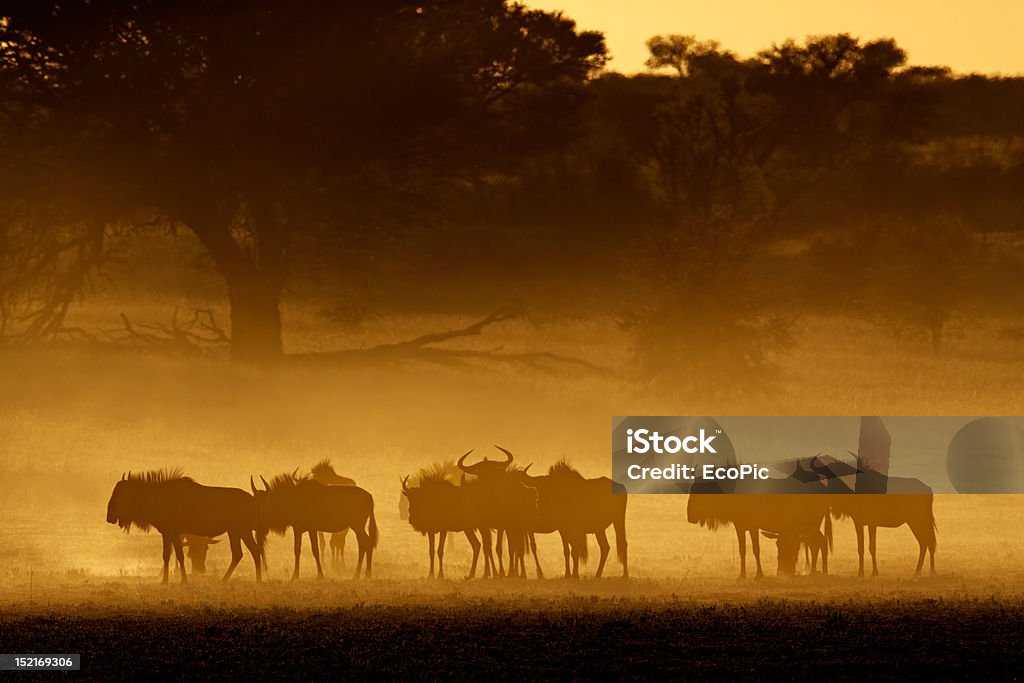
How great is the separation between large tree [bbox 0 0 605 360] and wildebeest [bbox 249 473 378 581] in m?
21.7

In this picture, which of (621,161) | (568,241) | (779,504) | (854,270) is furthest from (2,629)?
(854,270)

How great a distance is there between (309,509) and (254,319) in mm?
23709

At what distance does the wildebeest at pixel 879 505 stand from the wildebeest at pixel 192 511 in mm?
6490

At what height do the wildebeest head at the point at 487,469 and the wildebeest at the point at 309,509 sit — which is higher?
the wildebeest head at the point at 487,469

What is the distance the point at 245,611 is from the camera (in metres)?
18.7

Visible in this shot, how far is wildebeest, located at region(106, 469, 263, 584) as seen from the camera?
20.5m

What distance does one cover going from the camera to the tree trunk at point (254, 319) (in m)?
43.8

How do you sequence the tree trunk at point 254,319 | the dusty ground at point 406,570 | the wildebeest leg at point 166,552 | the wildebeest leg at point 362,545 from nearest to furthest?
the dusty ground at point 406,570 < the wildebeest leg at point 166,552 < the wildebeest leg at point 362,545 < the tree trunk at point 254,319

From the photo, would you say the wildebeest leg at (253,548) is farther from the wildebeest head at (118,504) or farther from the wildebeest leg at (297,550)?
the wildebeest head at (118,504)

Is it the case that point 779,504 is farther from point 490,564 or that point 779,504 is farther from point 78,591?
point 78,591

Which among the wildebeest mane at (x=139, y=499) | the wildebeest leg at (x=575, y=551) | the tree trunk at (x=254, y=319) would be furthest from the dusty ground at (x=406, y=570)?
the tree trunk at (x=254, y=319)

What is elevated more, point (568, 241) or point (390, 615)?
point (568, 241)

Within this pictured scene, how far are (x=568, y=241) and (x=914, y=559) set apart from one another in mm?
37148

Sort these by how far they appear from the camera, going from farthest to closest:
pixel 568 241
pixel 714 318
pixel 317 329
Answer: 1. pixel 317 329
2. pixel 568 241
3. pixel 714 318
